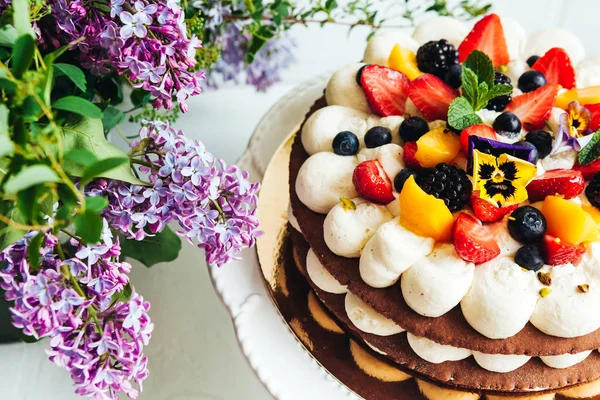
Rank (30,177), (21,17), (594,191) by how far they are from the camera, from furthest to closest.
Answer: (594,191)
(21,17)
(30,177)

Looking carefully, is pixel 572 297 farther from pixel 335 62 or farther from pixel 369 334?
pixel 335 62

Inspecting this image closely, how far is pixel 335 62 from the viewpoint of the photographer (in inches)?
112

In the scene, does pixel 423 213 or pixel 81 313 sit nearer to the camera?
pixel 81 313

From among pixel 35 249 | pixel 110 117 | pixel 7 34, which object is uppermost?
pixel 7 34

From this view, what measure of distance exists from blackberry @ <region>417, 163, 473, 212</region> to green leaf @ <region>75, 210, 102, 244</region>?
0.80m

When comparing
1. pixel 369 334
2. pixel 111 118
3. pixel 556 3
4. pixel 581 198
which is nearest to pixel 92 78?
pixel 111 118

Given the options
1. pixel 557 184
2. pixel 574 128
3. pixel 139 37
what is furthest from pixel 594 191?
pixel 139 37

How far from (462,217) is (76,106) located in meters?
0.88

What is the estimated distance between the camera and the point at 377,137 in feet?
5.50

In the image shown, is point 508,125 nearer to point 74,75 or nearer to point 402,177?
point 402,177

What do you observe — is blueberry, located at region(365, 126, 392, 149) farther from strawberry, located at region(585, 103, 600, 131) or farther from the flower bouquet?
strawberry, located at region(585, 103, 600, 131)

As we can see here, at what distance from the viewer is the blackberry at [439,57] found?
1811 mm

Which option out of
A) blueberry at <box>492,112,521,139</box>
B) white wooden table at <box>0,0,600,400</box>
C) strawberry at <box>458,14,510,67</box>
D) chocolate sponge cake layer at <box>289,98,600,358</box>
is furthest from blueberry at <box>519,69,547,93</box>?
white wooden table at <box>0,0,600,400</box>

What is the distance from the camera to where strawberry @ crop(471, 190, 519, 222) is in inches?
58.9
